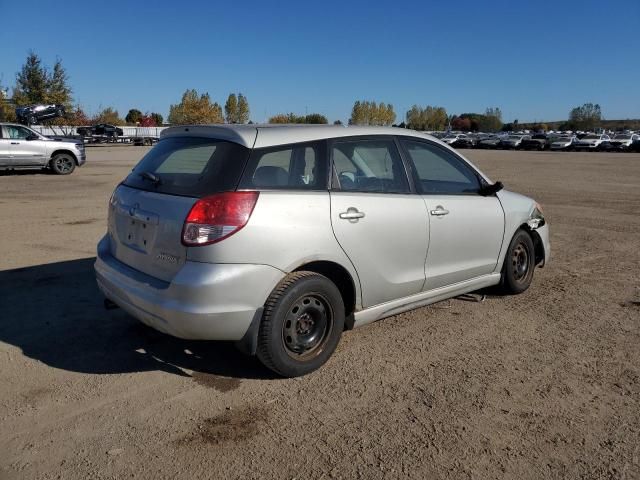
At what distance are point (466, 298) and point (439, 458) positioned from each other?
2816 mm

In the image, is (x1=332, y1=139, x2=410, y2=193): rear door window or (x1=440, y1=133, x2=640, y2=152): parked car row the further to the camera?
(x1=440, y1=133, x2=640, y2=152): parked car row

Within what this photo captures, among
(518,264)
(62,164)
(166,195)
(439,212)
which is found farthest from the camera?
(62,164)

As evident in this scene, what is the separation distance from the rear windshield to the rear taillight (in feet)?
0.27

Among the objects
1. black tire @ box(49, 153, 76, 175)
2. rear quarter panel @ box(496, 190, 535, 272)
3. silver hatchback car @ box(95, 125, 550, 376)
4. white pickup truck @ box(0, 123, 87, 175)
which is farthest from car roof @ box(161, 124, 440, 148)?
black tire @ box(49, 153, 76, 175)

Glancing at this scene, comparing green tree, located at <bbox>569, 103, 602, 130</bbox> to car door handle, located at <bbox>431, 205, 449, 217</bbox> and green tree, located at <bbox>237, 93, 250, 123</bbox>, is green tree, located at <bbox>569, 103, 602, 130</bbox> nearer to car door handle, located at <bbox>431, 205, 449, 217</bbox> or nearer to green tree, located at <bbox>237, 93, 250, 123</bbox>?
green tree, located at <bbox>237, 93, 250, 123</bbox>

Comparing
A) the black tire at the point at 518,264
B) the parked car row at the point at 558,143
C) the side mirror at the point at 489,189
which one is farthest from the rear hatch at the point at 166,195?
the parked car row at the point at 558,143

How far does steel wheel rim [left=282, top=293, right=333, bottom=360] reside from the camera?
3531 millimetres

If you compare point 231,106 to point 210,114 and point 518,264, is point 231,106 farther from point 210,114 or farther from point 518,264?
point 518,264

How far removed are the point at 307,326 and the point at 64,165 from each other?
17.2 m

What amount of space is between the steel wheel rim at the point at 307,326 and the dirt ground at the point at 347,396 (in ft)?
0.67

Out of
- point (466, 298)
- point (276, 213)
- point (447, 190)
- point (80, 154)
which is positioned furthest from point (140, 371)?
point (80, 154)

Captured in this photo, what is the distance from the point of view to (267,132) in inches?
141

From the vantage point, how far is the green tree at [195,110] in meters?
80.1

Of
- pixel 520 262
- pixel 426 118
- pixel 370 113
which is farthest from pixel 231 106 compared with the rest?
pixel 520 262
